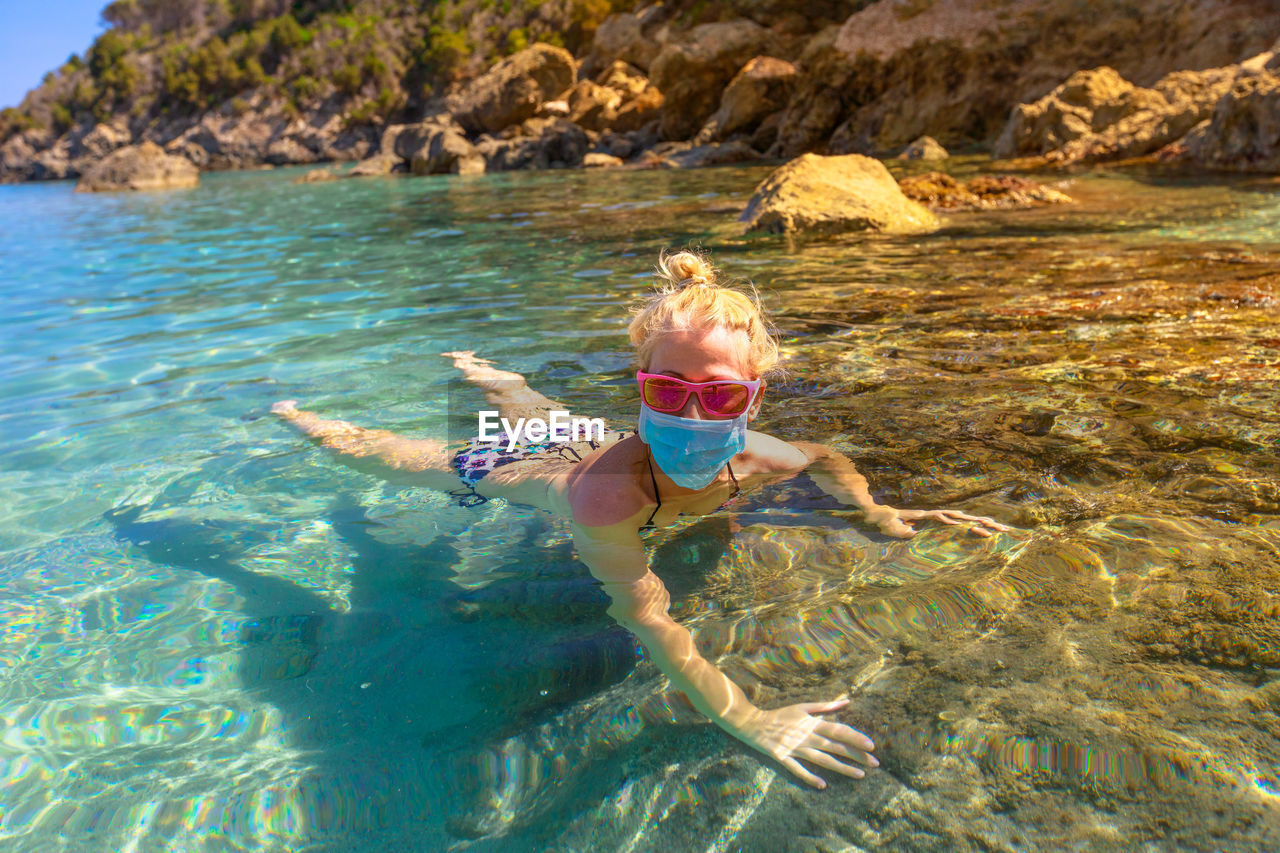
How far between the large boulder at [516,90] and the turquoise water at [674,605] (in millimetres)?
27203

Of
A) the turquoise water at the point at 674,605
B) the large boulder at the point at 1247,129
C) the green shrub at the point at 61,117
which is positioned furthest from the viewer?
the green shrub at the point at 61,117

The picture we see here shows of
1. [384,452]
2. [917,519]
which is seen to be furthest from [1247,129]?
[384,452]

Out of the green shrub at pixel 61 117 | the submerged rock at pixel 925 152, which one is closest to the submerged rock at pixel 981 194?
the submerged rock at pixel 925 152

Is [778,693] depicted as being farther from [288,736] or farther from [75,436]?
[75,436]

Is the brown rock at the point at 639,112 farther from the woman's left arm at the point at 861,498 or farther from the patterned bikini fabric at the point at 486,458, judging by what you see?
the woman's left arm at the point at 861,498

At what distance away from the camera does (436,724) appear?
2.17 meters

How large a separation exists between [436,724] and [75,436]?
342 centimetres

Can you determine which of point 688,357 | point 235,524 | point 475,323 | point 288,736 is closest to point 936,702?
point 688,357

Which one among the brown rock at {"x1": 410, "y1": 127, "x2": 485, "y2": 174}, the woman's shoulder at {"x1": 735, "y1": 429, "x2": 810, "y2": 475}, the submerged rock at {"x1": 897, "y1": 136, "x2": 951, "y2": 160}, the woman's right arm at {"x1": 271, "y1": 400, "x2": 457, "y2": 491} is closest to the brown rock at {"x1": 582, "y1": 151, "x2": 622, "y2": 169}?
the brown rock at {"x1": 410, "y1": 127, "x2": 485, "y2": 174}

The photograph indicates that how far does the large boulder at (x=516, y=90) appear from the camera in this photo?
30344 mm

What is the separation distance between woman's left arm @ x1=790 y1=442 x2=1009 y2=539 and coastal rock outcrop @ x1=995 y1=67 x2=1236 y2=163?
46.4 ft

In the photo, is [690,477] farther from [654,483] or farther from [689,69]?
[689,69]

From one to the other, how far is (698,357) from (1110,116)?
53.2 ft

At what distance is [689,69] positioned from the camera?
25062mm
